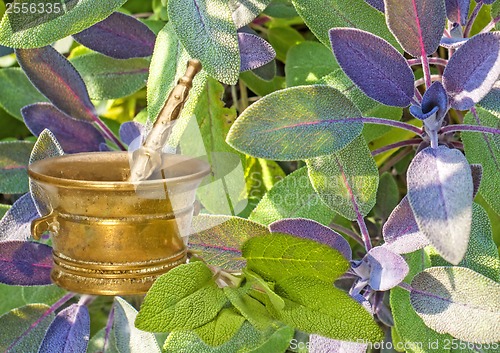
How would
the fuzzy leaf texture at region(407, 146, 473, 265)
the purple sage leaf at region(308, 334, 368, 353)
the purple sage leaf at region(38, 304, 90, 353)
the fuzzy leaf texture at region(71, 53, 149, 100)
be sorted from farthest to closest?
1. the fuzzy leaf texture at region(71, 53, 149, 100)
2. the purple sage leaf at region(38, 304, 90, 353)
3. the purple sage leaf at region(308, 334, 368, 353)
4. the fuzzy leaf texture at region(407, 146, 473, 265)

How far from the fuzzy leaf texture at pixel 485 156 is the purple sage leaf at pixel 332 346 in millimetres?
183

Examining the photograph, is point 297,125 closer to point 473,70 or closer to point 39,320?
point 473,70

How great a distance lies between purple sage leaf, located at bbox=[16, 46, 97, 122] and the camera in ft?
2.35

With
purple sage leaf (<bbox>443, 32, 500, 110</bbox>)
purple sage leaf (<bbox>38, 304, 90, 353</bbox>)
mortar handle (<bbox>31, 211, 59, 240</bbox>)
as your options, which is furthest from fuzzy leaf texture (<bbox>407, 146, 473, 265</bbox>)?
purple sage leaf (<bbox>38, 304, 90, 353</bbox>)

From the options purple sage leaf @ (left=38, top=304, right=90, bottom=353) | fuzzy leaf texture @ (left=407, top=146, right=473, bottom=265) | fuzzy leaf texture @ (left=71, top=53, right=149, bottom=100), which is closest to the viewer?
fuzzy leaf texture @ (left=407, top=146, right=473, bottom=265)

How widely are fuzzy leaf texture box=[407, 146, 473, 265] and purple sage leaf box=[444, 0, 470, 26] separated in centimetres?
16

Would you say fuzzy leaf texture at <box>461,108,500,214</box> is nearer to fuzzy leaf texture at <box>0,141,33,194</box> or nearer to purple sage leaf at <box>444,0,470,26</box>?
purple sage leaf at <box>444,0,470,26</box>

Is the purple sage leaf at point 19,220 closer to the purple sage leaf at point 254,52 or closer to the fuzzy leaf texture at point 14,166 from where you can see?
the fuzzy leaf texture at point 14,166

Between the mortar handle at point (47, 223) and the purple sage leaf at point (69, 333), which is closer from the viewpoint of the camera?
the mortar handle at point (47, 223)

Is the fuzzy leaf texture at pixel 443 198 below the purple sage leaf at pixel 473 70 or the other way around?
below

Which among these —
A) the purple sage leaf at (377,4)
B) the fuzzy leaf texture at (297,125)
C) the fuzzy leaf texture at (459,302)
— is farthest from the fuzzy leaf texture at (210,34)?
the fuzzy leaf texture at (459,302)

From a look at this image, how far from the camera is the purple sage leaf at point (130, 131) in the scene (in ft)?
2.44

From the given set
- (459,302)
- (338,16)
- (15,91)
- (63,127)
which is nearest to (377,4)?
(338,16)

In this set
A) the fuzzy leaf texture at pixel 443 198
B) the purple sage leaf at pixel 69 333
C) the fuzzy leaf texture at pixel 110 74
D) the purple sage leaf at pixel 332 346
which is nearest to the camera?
the fuzzy leaf texture at pixel 443 198
